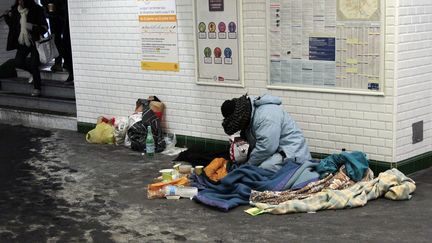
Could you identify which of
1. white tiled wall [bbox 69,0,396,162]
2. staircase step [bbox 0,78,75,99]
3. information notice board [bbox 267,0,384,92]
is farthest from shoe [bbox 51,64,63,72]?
information notice board [bbox 267,0,384,92]

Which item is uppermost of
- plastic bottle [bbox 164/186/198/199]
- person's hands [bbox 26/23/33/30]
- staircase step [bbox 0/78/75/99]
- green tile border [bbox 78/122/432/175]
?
person's hands [bbox 26/23/33/30]

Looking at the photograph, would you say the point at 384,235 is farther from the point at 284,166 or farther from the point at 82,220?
the point at 82,220

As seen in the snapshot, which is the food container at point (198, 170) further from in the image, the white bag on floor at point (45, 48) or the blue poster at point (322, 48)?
the white bag on floor at point (45, 48)

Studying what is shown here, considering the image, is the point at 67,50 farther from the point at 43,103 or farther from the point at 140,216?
the point at 140,216

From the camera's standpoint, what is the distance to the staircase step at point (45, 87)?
37.1 ft

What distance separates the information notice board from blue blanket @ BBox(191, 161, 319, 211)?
101 centimetres

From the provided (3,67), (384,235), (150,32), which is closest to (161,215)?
(384,235)

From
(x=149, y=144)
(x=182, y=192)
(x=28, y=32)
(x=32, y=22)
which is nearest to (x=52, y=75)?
(x=28, y=32)

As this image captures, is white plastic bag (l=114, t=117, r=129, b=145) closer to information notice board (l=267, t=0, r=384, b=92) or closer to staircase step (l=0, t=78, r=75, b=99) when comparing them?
staircase step (l=0, t=78, r=75, b=99)

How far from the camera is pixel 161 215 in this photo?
6.27 metres

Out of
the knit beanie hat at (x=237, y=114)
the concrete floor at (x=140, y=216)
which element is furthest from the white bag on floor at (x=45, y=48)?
the knit beanie hat at (x=237, y=114)

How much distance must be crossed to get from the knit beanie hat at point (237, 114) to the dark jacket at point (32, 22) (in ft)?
19.4

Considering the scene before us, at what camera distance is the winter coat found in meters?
6.79

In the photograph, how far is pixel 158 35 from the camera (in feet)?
28.9
